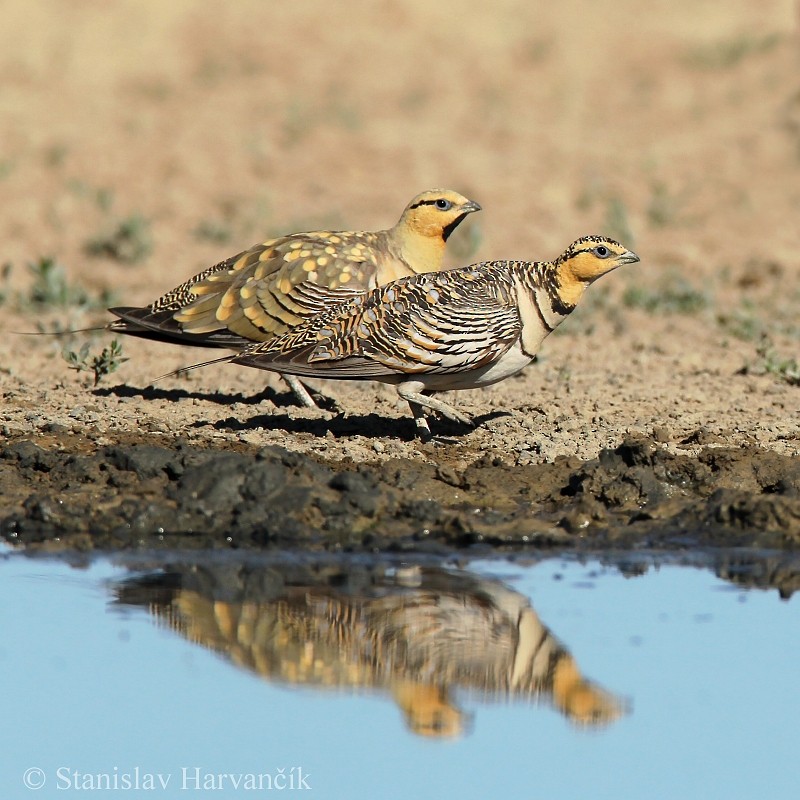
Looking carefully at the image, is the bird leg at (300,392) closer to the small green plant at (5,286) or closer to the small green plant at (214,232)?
the small green plant at (5,286)

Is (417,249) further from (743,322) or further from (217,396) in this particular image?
(743,322)

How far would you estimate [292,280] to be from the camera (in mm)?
8969

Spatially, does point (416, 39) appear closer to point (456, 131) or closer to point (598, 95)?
point (598, 95)

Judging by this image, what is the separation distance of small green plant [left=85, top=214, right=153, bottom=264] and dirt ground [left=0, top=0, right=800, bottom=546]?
25 mm

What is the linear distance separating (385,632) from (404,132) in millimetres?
15460

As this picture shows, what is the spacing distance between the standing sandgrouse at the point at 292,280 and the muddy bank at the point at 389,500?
54.0 inches

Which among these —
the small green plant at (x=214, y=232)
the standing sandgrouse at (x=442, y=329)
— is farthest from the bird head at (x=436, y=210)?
the small green plant at (x=214, y=232)

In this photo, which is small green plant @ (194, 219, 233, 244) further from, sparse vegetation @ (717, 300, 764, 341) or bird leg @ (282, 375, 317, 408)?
bird leg @ (282, 375, 317, 408)

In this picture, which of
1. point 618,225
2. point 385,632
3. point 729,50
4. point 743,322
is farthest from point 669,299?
point 729,50

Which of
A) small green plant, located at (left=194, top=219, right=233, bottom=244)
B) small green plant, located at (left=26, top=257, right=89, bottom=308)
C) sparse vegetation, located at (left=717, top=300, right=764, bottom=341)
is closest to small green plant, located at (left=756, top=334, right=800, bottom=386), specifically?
sparse vegetation, located at (left=717, top=300, right=764, bottom=341)

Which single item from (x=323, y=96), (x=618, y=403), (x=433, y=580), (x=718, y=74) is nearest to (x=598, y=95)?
(x=718, y=74)

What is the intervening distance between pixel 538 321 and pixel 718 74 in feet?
56.6

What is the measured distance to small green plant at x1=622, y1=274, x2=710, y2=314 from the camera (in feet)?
41.2

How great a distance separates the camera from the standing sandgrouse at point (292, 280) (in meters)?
8.90
